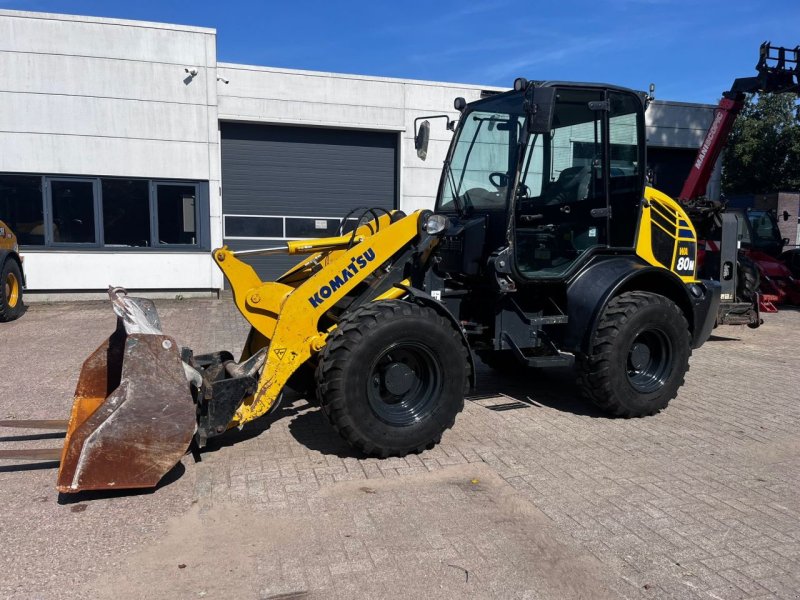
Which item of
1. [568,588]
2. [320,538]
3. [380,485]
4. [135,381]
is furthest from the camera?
[380,485]

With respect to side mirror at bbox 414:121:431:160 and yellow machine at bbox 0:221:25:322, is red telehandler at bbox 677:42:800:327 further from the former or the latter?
yellow machine at bbox 0:221:25:322

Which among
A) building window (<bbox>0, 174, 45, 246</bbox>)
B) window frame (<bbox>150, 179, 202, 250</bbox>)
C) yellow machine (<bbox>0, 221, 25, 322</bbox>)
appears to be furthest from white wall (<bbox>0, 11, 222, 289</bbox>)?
yellow machine (<bbox>0, 221, 25, 322</bbox>)

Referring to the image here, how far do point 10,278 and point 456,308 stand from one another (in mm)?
9995

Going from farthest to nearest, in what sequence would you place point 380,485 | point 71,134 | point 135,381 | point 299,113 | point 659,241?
point 299,113 → point 71,134 → point 659,241 → point 380,485 → point 135,381

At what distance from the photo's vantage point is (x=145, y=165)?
1391 centimetres

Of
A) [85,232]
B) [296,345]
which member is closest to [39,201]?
[85,232]

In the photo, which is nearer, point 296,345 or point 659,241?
point 296,345

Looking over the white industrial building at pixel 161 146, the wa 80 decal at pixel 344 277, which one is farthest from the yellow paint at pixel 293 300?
the white industrial building at pixel 161 146

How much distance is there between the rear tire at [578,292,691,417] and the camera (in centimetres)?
550

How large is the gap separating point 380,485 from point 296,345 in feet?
3.73

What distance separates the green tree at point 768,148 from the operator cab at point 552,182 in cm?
2973

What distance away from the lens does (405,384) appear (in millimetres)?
4820

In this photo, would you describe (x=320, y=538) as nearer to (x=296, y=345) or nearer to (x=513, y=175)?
(x=296, y=345)

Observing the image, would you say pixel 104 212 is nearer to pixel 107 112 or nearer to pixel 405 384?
pixel 107 112
